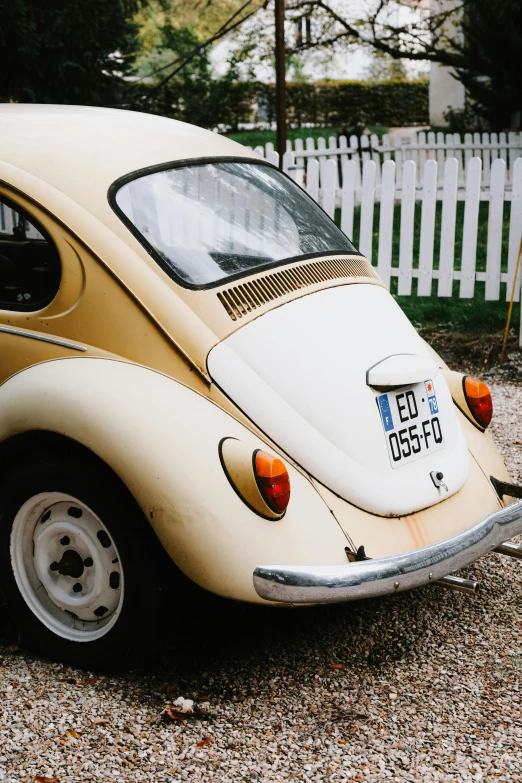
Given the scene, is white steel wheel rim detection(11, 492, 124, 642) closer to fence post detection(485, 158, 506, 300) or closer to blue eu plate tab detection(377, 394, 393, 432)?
blue eu plate tab detection(377, 394, 393, 432)

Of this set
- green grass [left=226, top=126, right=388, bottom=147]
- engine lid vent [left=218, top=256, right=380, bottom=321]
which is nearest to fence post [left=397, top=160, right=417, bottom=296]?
engine lid vent [left=218, top=256, right=380, bottom=321]

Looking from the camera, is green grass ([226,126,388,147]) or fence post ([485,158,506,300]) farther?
green grass ([226,126,388,147])

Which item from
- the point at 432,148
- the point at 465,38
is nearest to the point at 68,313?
the point at 432,148

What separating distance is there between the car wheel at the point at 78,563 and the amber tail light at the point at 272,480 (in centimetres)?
41

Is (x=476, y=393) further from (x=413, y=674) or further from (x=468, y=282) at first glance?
(x=468, y=282)

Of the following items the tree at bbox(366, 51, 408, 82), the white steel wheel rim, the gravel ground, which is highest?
the tree at bbox(366, 51, 408, 82)

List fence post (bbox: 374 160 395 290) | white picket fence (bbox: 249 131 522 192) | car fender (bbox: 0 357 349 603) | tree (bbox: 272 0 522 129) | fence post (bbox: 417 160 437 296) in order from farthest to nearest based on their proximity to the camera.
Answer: tree (bbox: 272 0 522 129), white picket fence (bbox: 249 131 522 192), fence post (bbox: 374 160 395 290), fence post (bbox: 417 160 437 296), car fender (bbox: 0 357 349 603)

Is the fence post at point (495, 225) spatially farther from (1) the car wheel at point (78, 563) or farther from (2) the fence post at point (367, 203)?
(1) the car wheel at point (78, 563)

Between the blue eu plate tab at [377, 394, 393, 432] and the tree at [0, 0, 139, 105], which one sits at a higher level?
the tree at [0, 0, 139, 105]

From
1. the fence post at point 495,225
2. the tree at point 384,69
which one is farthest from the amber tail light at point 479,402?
the tree at point 384,69

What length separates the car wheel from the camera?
284 centimetres

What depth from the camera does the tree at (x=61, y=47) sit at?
10867 mm

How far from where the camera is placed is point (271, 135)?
80.4 ft

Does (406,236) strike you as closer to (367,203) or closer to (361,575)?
(367,203)
